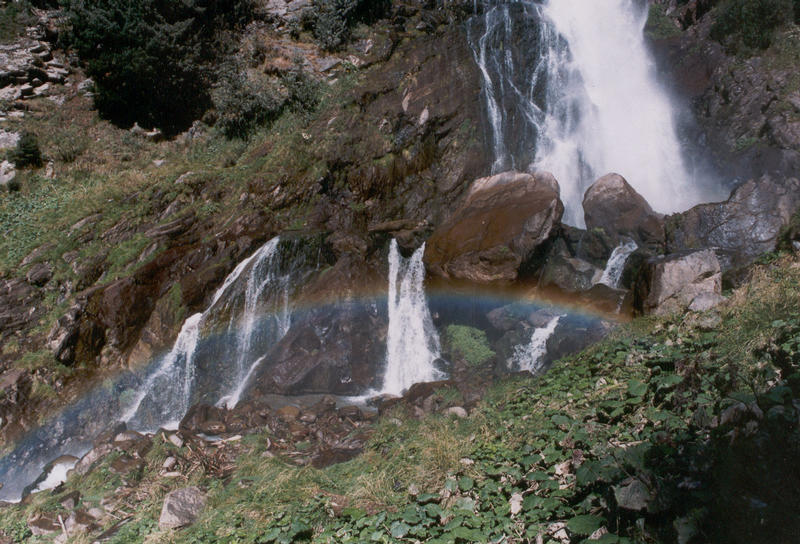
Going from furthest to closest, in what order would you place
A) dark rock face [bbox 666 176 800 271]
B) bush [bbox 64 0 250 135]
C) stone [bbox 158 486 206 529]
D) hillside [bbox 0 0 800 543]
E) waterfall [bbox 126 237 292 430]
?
bush [bbox 64 0 250 135] < waterfall [bbox 126 237 292 430] < dark rock face [bbox 666 176 800 271] < stone [bbox 158 486 206 529] < hillside [bbox 0 0 800 543]

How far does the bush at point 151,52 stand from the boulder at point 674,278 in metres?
19.0

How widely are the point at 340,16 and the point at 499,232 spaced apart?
50.1 ft

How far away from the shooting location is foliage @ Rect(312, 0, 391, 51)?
2041cm

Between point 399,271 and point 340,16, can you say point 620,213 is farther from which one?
point 340,16

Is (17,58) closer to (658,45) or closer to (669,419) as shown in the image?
(669,419)

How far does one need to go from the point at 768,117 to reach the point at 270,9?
21691 mm

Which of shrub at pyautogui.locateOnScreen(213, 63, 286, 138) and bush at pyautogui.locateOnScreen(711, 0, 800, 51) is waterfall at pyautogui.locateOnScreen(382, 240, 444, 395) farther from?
bush at pyautogui.locateOnScreen(711, 0, 800, 51)

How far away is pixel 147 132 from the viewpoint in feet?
61.4

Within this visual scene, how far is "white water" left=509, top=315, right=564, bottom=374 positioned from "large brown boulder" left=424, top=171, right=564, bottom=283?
1469mm

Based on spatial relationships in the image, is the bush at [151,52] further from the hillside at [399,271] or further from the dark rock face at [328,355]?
the dark rock face at [328,355]

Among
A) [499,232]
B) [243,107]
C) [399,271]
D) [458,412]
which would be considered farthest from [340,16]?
[458,412]

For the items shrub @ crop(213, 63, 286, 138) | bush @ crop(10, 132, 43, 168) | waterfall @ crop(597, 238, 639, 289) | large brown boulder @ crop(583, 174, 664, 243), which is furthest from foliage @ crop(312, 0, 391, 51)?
waterfall @ crop(597, 238, 639, 289)

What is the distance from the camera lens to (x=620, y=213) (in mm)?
12461

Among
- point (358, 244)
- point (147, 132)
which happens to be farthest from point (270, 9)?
point (358, 244)
